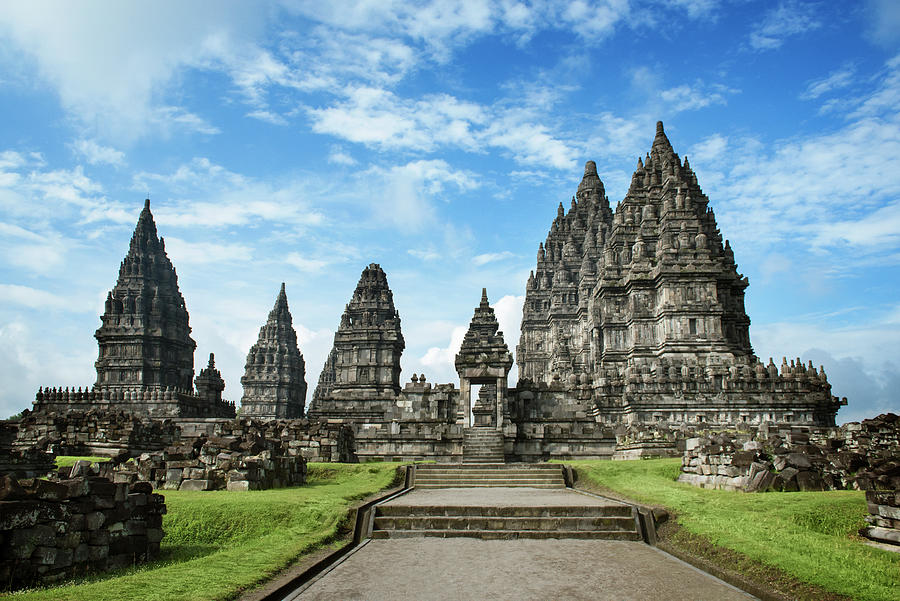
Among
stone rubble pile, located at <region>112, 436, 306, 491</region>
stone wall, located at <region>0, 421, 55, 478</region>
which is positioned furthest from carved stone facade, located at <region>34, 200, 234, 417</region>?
stone rubble pile, located at <region>112, 436, 306, 491</region>

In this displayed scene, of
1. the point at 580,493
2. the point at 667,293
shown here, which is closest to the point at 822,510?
the point at 580,493

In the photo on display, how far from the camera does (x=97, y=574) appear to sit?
8266 millimetres

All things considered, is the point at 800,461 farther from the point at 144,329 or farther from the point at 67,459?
the point at 144,329

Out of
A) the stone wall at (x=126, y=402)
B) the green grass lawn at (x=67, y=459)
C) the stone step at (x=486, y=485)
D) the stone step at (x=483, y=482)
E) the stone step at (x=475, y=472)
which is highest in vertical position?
the stone wall at (x=126, y=402)

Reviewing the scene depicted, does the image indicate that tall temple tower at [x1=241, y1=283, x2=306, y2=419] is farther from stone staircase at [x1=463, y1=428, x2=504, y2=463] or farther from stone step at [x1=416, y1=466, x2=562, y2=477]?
stone step at [x1=416, y1=466, x2=562, y2=477]

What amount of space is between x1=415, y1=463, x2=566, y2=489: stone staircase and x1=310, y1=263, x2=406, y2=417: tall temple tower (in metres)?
32.6

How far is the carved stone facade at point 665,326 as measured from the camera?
32812 mm

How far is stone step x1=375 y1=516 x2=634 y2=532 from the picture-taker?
11.3 m

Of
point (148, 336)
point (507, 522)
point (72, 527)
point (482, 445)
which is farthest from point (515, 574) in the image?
point (148, 336)

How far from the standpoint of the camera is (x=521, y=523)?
11367mm

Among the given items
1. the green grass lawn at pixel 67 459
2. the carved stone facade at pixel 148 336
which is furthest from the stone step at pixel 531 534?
the carved stone facade at pixel 148 336

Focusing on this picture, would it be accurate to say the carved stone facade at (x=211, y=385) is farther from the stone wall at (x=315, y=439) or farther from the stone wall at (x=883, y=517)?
the stone wall at (x=883, y=517)

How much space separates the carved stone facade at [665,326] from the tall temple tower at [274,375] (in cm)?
2862

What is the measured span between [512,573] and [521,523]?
2.99m
